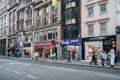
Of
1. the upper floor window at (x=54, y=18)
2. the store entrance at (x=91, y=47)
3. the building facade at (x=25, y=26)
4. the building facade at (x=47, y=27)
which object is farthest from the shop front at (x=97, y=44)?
the building facade at (x=25, y=26)

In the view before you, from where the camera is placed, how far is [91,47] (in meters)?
50.3

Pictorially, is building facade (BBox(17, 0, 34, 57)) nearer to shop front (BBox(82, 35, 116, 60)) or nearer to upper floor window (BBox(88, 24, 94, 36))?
shop front (BBox(82, 35, 116, 60))

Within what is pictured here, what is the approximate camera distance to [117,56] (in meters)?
42.3

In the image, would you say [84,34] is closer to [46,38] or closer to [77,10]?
[77,10]

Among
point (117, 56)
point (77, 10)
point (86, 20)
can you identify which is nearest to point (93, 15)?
point (86, 20)

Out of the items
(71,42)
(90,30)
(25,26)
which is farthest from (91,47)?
(25,26)

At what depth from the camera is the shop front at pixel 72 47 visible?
175 ft

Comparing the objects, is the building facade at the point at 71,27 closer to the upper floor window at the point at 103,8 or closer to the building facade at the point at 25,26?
the upper floor window at the point at 103,8

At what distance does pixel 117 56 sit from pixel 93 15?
9.84m

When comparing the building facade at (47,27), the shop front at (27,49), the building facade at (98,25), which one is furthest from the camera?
the shop front at (27,49)

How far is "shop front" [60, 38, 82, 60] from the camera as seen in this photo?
53344 millimetres

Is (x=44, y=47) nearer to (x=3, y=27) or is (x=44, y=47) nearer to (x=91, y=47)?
(x=91, y=47)

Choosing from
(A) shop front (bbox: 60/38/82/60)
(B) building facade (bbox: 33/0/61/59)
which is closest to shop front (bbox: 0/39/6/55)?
(B) building facade (bbox: 33/0/61/59)

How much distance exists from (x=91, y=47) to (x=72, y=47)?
262 inches
